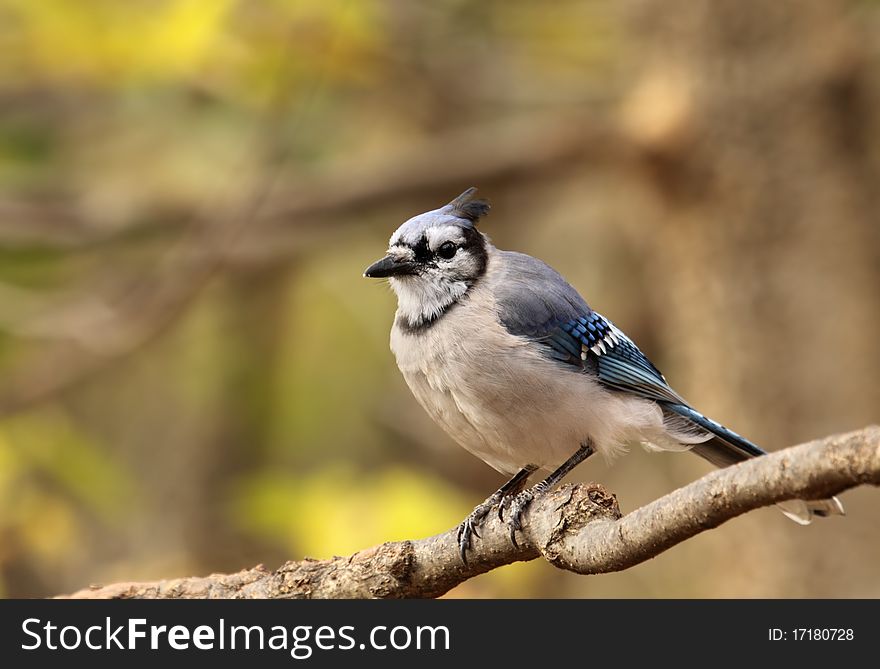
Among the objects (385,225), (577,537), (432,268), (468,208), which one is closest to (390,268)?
(432,268)

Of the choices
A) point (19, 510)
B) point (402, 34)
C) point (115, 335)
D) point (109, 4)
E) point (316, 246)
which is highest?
point (402, 34)

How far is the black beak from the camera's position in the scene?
328 cm

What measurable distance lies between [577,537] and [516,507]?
0.40m

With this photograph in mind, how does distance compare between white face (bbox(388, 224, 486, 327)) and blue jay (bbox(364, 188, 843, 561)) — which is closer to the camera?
blue jay (bbox(364, 188, 843, 561))

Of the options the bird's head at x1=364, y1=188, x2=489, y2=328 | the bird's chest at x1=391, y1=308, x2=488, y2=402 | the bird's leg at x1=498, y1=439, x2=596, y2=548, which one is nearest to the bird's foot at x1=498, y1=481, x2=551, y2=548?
the bird's leg at x1=498, y1=439, x2=596, y2=548

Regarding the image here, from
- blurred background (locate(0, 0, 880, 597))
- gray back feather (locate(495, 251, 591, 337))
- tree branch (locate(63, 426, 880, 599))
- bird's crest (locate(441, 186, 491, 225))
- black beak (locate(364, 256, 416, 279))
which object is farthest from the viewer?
→ blurred background (locate(0, 0, 880, 597))

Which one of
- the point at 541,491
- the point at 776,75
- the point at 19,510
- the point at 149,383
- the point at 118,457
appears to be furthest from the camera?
the point at 149,383

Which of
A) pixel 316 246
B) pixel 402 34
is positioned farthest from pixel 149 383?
pixel 402 34

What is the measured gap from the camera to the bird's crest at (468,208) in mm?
3400

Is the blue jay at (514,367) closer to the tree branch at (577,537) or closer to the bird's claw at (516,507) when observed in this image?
the bird's claw at (516,507)

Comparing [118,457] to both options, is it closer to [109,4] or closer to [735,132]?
[109,4]

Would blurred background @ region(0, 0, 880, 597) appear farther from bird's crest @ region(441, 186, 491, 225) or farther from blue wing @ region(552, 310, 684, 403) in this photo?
bird's crest @ region(441, 186, 491, 225)

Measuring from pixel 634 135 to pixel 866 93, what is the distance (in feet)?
4.34

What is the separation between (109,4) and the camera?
575 cm
